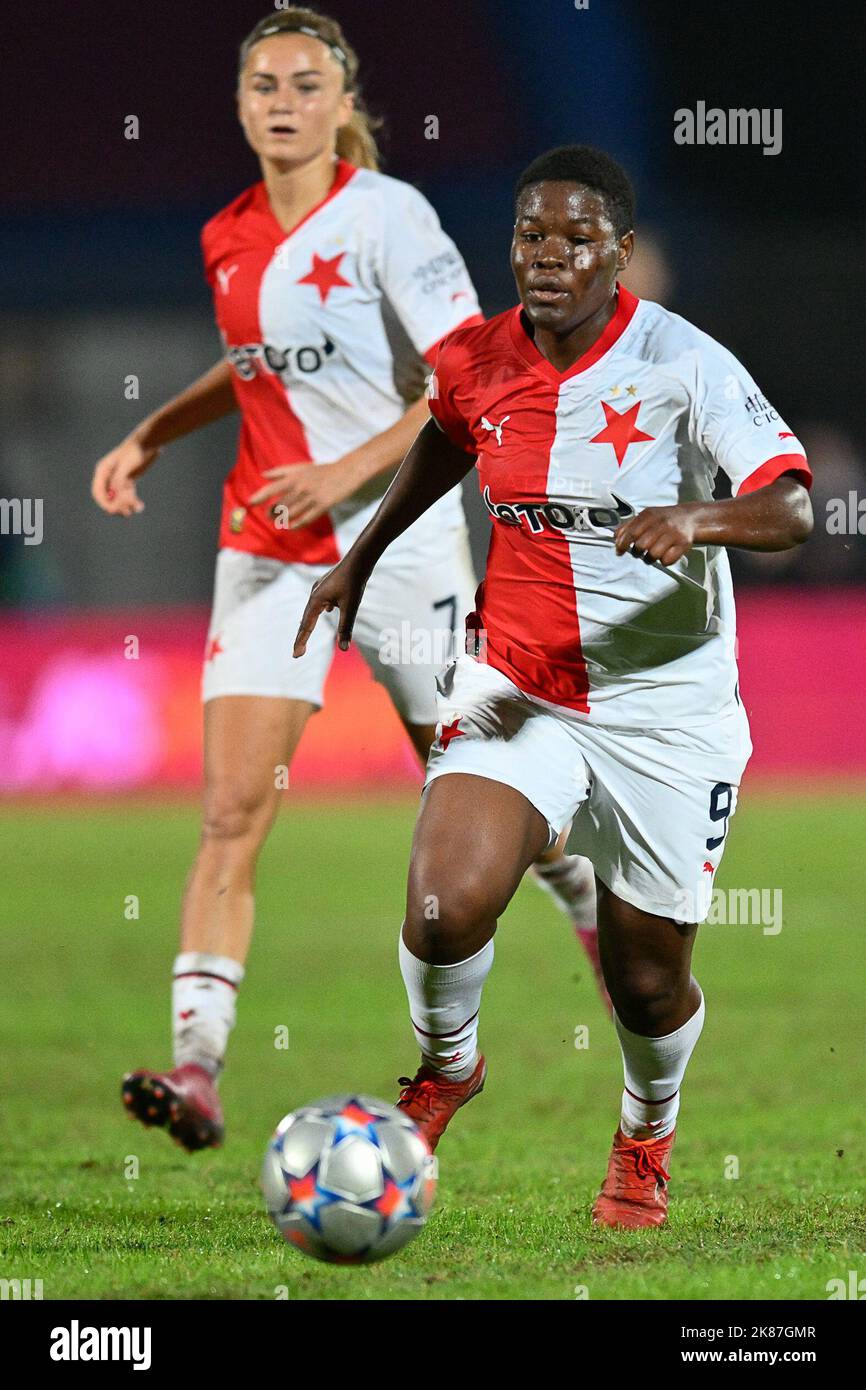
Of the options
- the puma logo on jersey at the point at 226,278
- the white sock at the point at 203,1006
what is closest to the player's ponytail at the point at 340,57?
the puma logo on jersey at the point at 226,278

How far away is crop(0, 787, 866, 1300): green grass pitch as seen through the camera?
4.11m

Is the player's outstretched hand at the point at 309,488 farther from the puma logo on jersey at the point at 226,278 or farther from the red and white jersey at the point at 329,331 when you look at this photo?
the puma logo on jersey at the point at 226,278

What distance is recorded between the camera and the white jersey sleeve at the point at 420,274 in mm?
5648

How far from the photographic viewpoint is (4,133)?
1678 cm

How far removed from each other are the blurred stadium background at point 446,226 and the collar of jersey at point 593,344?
1011 centimetres

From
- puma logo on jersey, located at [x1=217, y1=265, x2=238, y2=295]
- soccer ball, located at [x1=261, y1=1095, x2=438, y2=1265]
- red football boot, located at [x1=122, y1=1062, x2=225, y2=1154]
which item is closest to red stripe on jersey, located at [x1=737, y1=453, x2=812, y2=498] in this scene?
soccer ball, located at [x1=261, y1=1095, x2=438, y2=1265]

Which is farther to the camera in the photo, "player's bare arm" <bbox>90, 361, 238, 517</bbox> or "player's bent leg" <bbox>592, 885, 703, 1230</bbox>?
"player's bare arm" <bbox>90, 361, 238, 517</bbox>

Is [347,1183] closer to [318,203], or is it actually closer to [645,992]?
[645,992]

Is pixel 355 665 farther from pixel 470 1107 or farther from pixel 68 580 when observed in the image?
pixel 470 1107

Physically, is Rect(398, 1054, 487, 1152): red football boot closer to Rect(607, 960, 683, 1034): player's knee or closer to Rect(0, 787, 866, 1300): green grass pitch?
Rect(0, 787, 866, 1300): green grass pitch

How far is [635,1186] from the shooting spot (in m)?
4.56

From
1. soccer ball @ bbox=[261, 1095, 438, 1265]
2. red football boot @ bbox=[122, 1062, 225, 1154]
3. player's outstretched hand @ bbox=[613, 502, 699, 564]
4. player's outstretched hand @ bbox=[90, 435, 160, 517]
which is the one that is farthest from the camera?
player's outstretched hand @ bbox=[90, 435, 160, 517]

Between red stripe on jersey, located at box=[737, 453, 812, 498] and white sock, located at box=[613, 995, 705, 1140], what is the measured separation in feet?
4.52

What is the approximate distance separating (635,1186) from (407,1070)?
2558 mm
